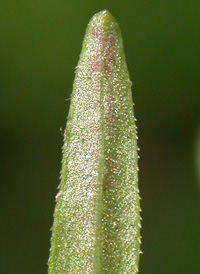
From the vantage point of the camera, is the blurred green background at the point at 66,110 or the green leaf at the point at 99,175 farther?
the blurred green background at the point at 66,110

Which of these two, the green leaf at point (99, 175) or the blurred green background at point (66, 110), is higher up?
the blurred green background at point (66, 110)

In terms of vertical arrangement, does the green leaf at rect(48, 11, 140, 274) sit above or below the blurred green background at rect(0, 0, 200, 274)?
below
